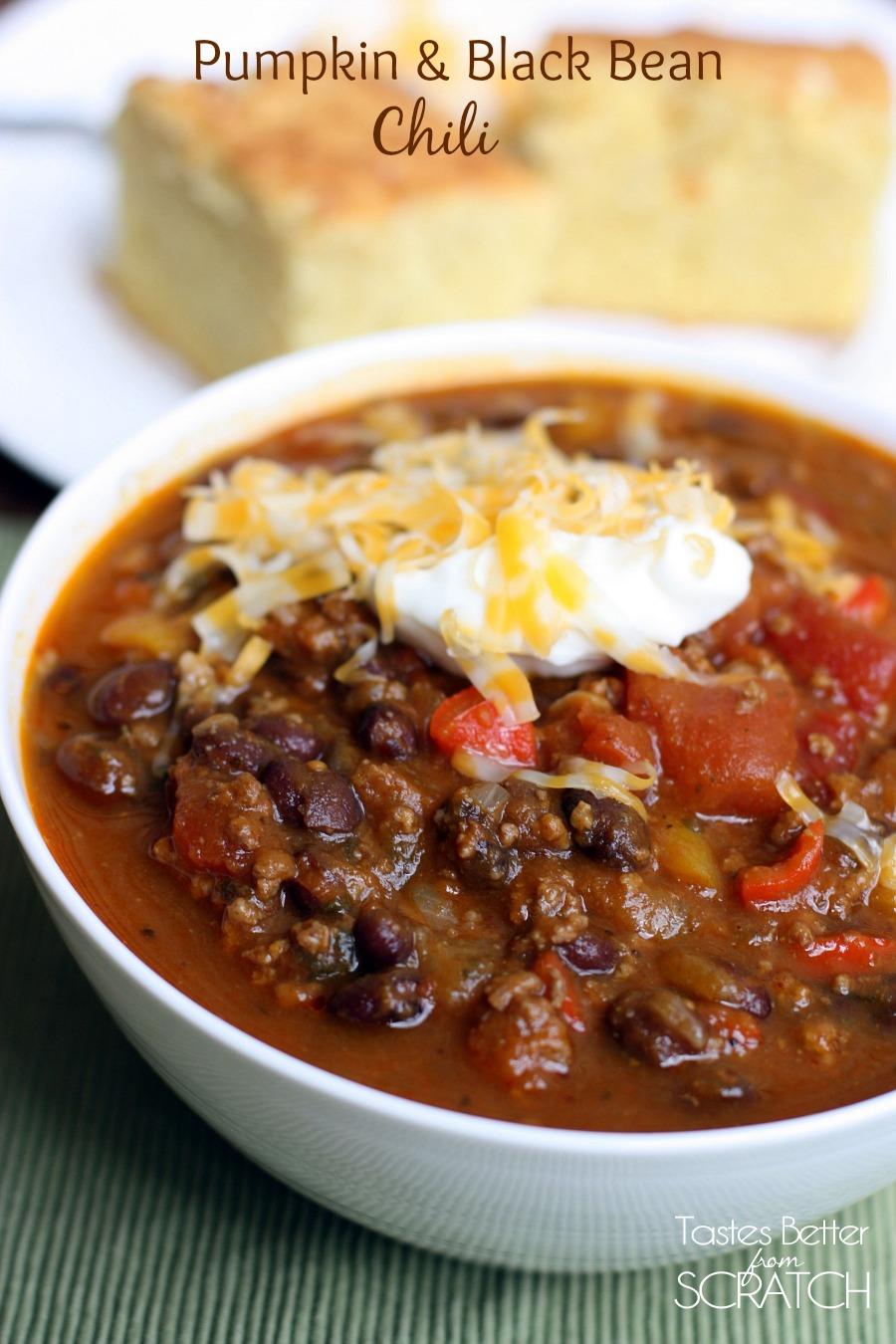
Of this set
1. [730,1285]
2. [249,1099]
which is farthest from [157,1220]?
[730,1285]

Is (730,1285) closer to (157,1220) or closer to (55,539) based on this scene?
(157,1220)

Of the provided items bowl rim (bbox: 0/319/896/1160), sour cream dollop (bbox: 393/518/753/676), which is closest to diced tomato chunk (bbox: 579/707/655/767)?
sour cream dollop (bbox: 393/518/753/676)

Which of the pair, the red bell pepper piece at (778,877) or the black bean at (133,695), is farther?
the black bean at (133,695)

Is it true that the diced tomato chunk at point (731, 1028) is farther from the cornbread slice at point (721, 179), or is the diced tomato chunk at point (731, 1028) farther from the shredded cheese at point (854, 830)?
the cornbread slice at point (721, 179)

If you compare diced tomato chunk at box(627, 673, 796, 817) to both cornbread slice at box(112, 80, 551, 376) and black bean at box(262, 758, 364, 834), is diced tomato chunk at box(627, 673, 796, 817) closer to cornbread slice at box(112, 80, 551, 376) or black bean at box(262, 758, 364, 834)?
black bean at box(262, 758, 364, 834)

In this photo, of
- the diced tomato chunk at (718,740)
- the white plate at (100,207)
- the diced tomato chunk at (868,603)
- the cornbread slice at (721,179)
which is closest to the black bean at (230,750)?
the diced tomato chunk at (718,740)

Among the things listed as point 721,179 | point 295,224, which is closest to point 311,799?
point 295,224

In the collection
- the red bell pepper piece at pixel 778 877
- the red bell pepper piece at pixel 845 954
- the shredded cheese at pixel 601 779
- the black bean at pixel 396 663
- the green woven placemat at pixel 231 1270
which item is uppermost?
the black bean at pixel 396 663
